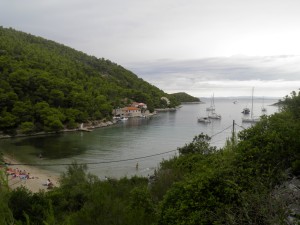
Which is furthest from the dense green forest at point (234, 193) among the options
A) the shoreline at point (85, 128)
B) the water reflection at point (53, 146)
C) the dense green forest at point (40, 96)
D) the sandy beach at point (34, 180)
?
the dense green forest at point (40, 96)

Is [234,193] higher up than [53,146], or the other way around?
[234,193]

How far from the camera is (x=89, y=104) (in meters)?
54.2

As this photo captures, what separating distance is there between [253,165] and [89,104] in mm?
49391

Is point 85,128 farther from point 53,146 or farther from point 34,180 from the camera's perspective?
point 34,180

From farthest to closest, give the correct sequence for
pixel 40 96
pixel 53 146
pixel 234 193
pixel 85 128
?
pixel 40 96 < pixel 85 128 < pixel 53 146 < pixel 234 193

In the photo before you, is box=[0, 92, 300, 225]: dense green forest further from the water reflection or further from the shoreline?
the shoreline

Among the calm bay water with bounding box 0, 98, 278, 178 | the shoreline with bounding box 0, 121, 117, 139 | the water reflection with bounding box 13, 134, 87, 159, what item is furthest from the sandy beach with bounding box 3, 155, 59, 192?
the shoreline with bounding box 0, 121, 117, 139

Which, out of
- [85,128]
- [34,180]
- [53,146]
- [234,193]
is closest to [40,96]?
[85,128]

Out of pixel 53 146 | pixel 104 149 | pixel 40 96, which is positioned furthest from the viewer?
pixel 40 96

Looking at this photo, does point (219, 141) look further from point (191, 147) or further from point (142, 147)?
point (191, 147)

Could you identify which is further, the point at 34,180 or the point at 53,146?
the point at 53,146

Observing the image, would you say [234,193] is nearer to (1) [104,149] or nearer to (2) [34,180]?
(2) [34,180]

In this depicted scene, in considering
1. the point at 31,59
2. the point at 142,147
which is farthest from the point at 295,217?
the point at 31,59

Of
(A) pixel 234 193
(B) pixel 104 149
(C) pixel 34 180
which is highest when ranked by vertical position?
(A) pixel 234 193
